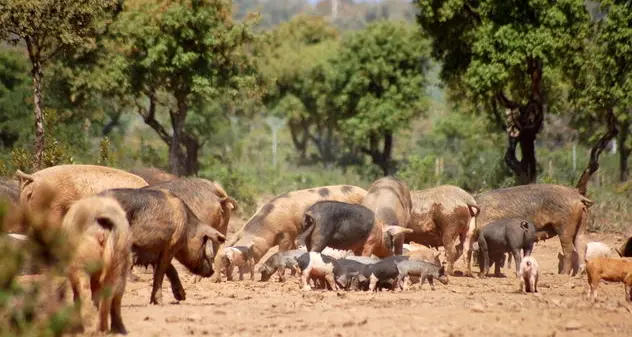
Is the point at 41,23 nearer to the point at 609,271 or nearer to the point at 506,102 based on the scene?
the point at 609,271

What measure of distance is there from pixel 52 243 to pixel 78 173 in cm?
1144

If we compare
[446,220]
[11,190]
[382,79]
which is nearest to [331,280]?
[446,220]

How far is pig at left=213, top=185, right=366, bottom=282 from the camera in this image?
1753 cm

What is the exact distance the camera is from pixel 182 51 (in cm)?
3120

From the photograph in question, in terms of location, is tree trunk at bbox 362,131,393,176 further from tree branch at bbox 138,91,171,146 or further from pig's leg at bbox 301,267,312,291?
pig's leg at bbox 301,267,312,291

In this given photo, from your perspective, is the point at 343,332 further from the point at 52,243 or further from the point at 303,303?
the point at 52,243

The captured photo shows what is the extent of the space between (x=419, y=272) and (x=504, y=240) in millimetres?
2530

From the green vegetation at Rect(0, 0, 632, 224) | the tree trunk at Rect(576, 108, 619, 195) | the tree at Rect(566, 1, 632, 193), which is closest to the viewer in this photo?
the tree at Rect(566, 1, 632, 193)

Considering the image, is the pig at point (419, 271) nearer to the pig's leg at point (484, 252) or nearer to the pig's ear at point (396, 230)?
the pig's ear at point (396, 230)

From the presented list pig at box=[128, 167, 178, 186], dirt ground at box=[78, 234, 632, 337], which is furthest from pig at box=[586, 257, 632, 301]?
pig at box=[128, 167, 178, 186]

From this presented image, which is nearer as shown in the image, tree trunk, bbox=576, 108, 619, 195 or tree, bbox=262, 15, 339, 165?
tree trunk, bbox=576, 108, 619, 195

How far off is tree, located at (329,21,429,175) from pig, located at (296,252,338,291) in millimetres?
31153

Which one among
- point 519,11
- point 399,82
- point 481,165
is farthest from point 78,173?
point 399,82

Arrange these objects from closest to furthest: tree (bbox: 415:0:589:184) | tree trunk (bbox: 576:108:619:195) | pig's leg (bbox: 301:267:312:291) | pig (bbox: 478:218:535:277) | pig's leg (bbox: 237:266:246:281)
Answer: pig's leg (bbox: 301:267:312:291)
pig's leg (bbox: 237:266:246:281)
pig (bbox: 478:218:535:277)
tree trunk (bbox: 576:108:619:195)
tree (bbox: 415:0:589:184)
